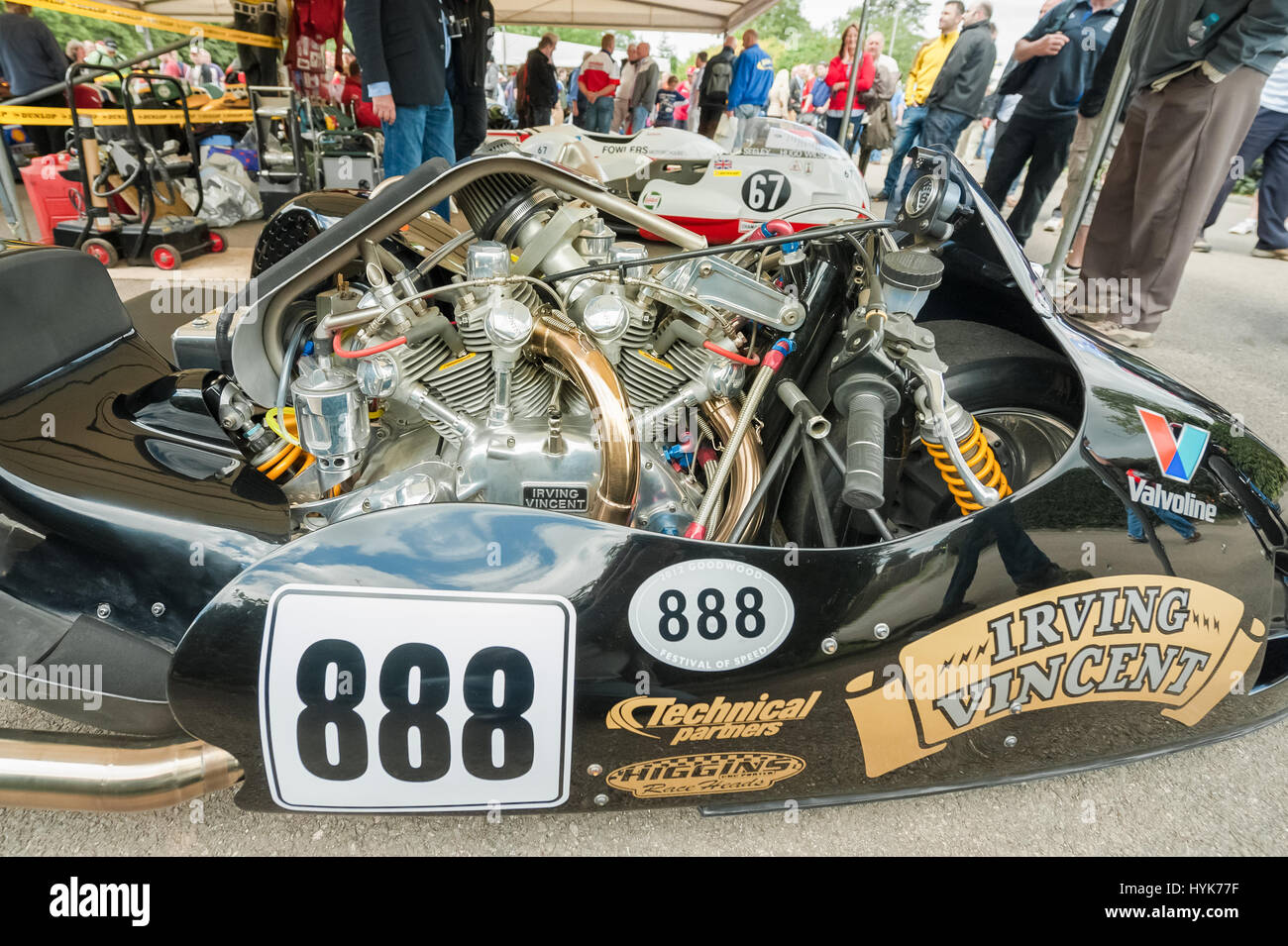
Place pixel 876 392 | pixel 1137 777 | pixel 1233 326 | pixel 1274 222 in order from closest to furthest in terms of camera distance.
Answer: pixel 876 392
pixel 1137 777
pixel 1233 326
pixel 1274 222

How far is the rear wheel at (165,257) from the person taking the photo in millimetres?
5215

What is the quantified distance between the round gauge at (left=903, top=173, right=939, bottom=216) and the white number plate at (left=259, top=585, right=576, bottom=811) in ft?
3.61

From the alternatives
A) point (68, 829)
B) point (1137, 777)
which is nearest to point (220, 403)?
point (68, 829)

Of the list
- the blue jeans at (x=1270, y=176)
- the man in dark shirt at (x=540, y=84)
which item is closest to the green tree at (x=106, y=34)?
the man in dark shirt at (x=540, y=84)

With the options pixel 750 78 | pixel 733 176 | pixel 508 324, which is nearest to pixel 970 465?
pixel 508 324

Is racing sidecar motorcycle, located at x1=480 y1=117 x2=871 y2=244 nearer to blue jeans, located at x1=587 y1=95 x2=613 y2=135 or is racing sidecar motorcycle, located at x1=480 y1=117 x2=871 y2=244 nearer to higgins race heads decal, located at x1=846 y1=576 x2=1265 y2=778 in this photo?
higgins race heads decal, located at x1=846 y1=576 x2=1265 y2=778

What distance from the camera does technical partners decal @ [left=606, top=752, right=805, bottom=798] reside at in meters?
1.43

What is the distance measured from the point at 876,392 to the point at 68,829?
1964 mm

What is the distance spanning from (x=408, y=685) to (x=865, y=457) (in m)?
0.92

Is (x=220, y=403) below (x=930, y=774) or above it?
above

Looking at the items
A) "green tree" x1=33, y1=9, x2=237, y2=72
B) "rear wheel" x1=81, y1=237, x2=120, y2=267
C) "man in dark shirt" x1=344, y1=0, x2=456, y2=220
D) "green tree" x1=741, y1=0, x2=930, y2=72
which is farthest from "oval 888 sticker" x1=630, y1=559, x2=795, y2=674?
"green tree" x1=741, y1=0, x2=930, y2=72

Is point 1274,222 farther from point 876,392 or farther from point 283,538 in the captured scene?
point 283,538

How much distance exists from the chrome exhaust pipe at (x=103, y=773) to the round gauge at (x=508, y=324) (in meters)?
0.97

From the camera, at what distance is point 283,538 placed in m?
1.57
